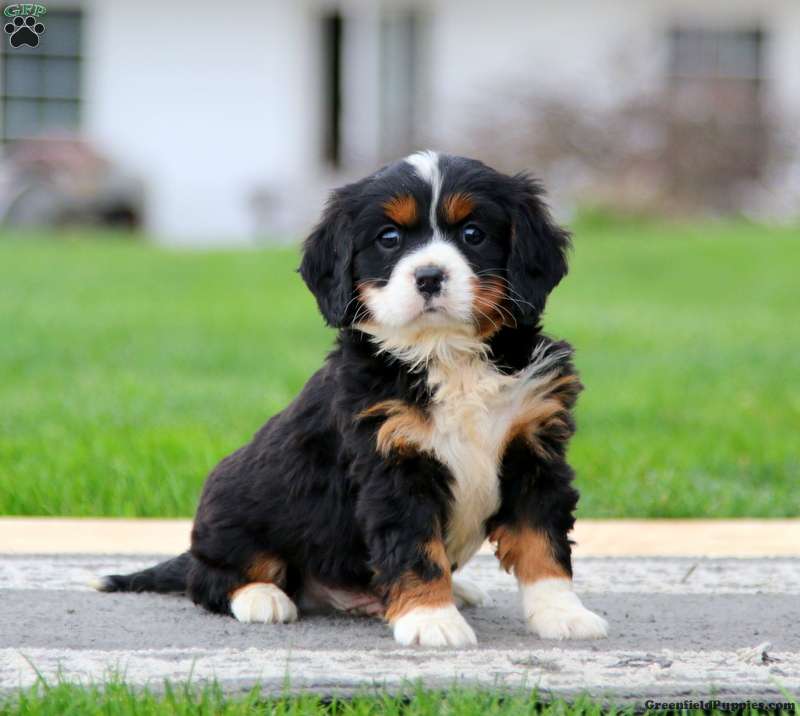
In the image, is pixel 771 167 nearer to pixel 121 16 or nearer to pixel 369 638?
pixel 121 16

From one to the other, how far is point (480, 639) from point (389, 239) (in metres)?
0.99

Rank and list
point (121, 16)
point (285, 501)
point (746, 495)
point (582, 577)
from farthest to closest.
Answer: point (121, 16), point (746, 495), point (582, 577), point (285, 501)

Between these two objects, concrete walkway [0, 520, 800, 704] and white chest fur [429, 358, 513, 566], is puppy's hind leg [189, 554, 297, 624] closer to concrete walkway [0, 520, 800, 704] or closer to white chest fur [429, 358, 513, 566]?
concrete walkway [0, 520, 800, 704]

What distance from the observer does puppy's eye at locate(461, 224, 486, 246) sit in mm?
3363

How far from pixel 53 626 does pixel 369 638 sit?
78 cm

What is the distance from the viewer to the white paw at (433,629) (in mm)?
3234

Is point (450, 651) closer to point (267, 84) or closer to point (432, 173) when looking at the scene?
point (432, 173)

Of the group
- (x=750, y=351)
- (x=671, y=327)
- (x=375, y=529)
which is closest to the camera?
(x=375, y=529)

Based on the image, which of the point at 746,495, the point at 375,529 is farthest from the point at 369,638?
the point at 746,495

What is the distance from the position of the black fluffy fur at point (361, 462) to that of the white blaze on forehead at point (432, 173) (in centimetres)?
2

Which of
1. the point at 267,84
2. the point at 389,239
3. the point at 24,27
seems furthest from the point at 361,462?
the point at 267,84

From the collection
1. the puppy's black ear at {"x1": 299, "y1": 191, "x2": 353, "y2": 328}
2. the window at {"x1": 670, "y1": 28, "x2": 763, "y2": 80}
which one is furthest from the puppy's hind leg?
the window at {"x1": 670, "y1": 28, "x2": 763, "y2": 80}

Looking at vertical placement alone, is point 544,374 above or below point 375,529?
above

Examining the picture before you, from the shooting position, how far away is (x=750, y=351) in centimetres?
927
